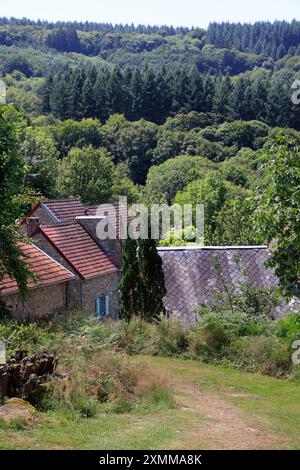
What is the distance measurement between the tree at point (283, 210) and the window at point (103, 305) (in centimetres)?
1560

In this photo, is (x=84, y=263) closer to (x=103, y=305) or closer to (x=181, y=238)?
(x=103, y=305)

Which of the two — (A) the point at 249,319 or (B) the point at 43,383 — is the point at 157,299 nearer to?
(A) the point at 249,319

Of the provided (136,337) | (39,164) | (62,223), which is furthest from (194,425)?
(39,164)

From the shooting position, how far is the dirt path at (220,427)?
10039mm

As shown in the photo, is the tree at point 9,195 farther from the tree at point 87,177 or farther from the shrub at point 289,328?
the tree at point 87,177

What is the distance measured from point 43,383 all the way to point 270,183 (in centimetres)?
560

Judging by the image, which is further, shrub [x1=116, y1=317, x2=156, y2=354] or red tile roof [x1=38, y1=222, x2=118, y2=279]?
red tile roof [x1=38, y1=222, x2=118, y2=279]

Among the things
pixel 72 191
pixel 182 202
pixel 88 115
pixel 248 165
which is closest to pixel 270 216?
pixel 72 191

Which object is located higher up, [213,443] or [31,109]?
[31,109]

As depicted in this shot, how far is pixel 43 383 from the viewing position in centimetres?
1164

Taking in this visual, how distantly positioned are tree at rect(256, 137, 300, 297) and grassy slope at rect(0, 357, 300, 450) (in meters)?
2.51

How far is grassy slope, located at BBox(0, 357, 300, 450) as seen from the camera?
9.66 m

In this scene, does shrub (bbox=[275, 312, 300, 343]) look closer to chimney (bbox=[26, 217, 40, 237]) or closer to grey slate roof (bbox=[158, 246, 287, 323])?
grey slate roof (bbox=[158, 246, 287, 323])

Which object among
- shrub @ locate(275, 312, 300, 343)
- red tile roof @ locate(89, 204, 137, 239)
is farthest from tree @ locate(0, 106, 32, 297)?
red tile roof @ locate(89, 204, 137, 239)
